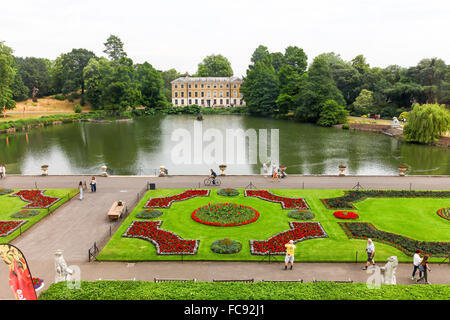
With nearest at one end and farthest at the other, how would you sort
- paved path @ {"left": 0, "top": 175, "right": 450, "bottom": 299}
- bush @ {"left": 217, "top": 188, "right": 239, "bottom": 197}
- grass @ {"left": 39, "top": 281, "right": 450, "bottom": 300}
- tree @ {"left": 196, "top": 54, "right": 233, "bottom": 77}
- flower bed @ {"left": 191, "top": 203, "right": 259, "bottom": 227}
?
grass @ {"left": 39, "top": 281, "right": 450, "bottom": 300}, paved path @ {"left": 0, "top": 175, "right": 450, "bottom": 299}, flower bed @ {"left": 191, "top": 203, "right": 259, "bottom": 227}, bush @ {"left": 217, "top": 188, "right": 239, "bottom": 197}, tree @ {"left": 196, "top": 54, "right": 233, "bottom": 77}

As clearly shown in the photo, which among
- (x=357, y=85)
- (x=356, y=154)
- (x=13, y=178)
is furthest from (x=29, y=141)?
(x=357, y=85)

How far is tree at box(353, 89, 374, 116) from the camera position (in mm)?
80812

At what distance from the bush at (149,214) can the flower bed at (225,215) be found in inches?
83.4

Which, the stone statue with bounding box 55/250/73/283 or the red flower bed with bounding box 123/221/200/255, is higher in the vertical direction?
the stone statue with bounding box 55/250/73/283

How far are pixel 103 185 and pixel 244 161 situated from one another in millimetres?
18182

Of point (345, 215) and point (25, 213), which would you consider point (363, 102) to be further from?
point (25, 213)

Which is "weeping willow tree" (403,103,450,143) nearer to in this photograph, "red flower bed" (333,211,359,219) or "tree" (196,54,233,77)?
"red flower bed" (333,211,359,219)

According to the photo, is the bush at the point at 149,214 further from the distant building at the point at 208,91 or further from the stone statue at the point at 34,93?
the stone statue at the point at 34,93

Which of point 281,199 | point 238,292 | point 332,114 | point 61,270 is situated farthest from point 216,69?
point 238,292

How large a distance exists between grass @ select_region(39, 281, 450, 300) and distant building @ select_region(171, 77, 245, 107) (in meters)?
108

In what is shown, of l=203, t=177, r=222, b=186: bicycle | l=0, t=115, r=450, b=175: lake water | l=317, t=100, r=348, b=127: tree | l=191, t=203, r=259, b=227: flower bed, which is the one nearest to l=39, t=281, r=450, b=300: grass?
l=191, t=203, r=259, b=227: flower bed

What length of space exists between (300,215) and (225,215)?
4.39 meters

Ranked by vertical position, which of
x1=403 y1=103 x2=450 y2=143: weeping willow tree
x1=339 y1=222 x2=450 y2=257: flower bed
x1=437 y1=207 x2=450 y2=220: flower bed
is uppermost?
x1=403 y1=103 x2=450 y2=143: weeping willow tree

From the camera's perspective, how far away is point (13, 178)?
1214 inches
